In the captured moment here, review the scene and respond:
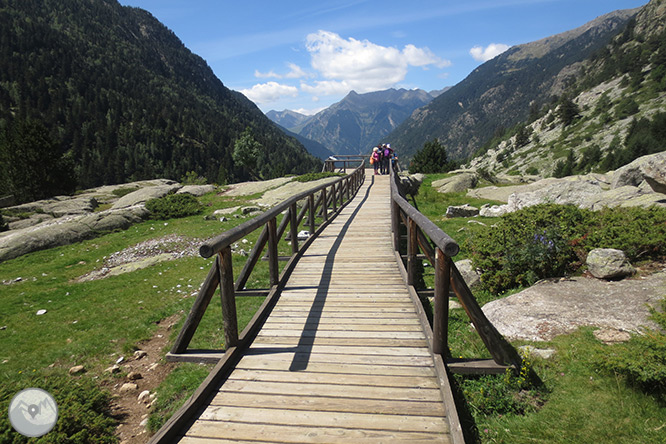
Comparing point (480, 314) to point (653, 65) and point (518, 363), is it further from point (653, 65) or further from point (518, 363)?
point (653, 65)

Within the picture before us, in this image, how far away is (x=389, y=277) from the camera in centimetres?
682

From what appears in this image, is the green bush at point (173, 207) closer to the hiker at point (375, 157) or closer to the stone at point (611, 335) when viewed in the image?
the hiker at point (375, 157)

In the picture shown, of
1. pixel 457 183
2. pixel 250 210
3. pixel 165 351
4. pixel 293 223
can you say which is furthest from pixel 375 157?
pixel 165 351

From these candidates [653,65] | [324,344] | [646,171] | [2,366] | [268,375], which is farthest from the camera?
[653,65]

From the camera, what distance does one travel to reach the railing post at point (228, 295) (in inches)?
158

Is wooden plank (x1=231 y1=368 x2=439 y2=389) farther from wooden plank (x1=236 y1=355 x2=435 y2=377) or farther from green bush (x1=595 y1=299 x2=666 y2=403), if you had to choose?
green bush (x1=595 y1=299 x2=666 y2=403)

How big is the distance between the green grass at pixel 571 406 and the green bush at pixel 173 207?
19069 mm

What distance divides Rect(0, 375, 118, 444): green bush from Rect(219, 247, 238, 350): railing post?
65.3 inches

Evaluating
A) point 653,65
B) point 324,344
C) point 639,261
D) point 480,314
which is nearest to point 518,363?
point 480,314

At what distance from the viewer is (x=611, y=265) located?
18.2 feet

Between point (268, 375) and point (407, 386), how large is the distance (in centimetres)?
161

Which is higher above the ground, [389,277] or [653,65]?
[653,65]

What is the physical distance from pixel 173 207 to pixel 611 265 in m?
20.4

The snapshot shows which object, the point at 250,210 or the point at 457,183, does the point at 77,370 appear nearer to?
the point at 250,210
